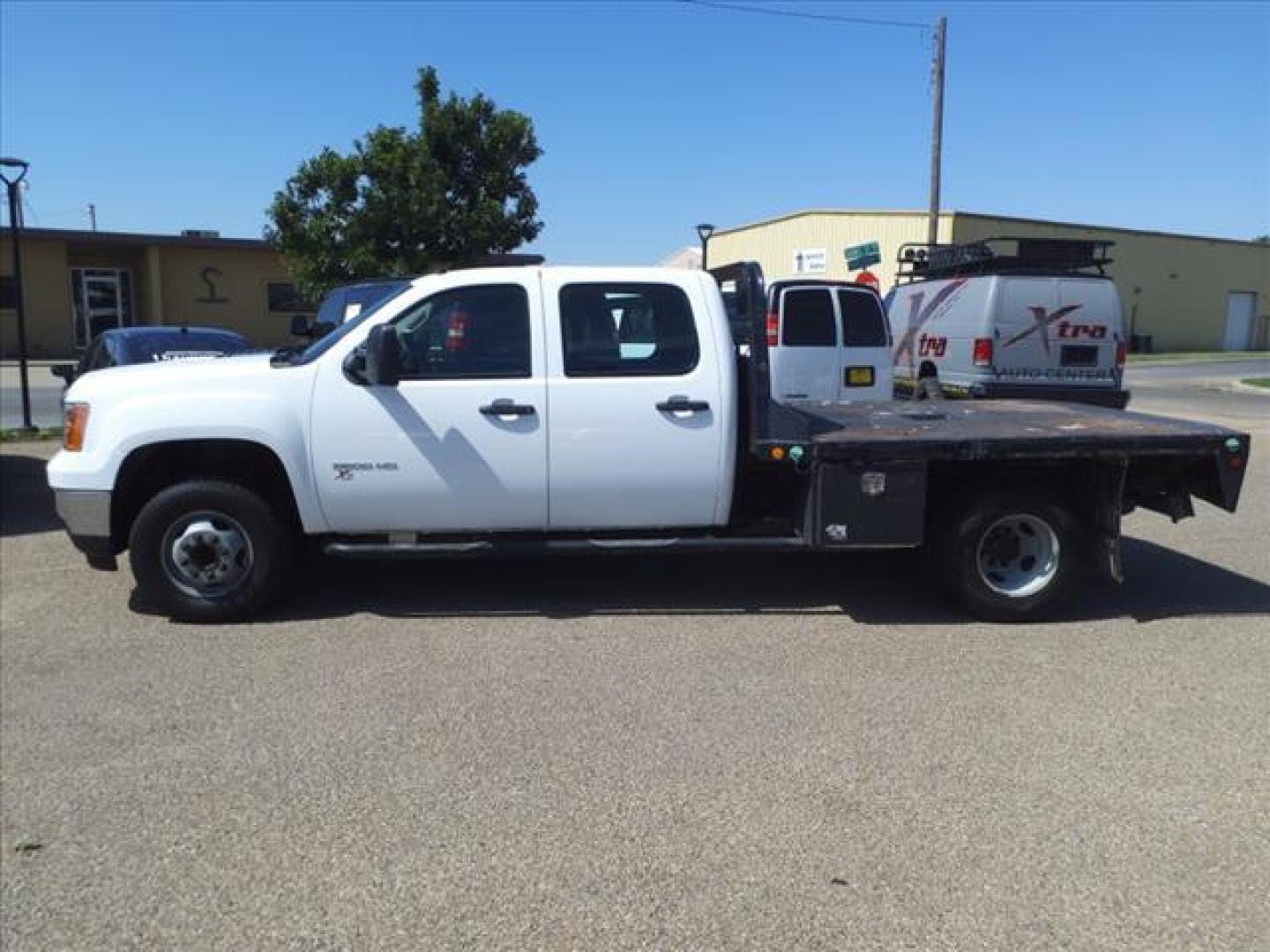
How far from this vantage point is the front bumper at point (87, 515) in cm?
564

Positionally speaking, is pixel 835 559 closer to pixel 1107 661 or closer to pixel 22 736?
pixel 1107 661

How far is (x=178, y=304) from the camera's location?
3466 cm

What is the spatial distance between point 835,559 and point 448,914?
488 cm

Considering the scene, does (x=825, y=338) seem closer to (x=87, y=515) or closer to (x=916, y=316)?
(x=916, y=316)

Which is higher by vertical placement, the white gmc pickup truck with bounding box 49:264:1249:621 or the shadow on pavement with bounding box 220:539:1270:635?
the white gmc pickup truck with bounding box 49:264:1249:621

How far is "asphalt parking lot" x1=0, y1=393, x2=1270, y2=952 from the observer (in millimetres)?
3072

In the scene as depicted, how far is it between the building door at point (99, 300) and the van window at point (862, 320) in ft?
97.7

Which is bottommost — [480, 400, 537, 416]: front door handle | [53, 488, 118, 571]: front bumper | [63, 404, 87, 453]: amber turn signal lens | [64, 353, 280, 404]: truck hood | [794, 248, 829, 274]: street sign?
Answer: [53, 488, 118, 571]: front bumper

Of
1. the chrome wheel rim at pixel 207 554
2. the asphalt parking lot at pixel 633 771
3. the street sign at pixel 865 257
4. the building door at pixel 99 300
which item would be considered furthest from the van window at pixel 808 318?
the building door at pixel 99 300

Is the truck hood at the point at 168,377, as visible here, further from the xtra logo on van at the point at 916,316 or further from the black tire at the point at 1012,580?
the xtra logo on van at the point at 916,316

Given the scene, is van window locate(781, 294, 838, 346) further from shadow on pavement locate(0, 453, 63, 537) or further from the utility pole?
the utility pole

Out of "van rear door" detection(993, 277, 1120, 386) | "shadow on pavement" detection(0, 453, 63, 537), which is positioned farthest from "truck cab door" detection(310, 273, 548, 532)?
"van rear door" detection(993, 277, 1120, 386)

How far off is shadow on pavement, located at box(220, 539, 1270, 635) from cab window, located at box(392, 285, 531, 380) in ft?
4.10

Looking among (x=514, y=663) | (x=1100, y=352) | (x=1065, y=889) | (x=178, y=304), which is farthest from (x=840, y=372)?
(x=178, y=304)
